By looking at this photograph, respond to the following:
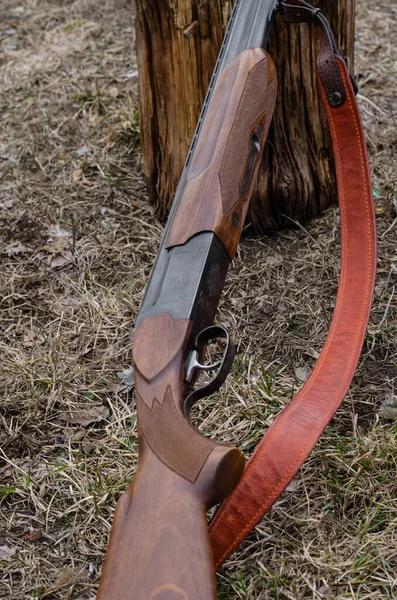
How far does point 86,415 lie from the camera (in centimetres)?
289

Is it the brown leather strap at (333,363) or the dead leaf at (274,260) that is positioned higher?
the brown leather strap at (333,363)

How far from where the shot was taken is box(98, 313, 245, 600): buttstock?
1.64m

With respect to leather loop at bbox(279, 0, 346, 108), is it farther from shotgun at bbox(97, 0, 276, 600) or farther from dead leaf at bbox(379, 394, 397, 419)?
dead leaf at bbox(379, 394, 397, 419)

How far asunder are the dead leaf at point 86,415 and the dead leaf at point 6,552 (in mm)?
604

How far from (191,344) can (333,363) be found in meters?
0.71

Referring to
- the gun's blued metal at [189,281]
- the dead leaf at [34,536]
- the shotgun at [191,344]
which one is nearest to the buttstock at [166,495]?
the shotgun at [191,344]

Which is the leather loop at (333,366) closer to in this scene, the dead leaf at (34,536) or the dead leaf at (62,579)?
the dead leaf at (62,579)

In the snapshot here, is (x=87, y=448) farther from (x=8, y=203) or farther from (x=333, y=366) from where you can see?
(x=8, y=203)

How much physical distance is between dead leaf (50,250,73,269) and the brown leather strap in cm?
154

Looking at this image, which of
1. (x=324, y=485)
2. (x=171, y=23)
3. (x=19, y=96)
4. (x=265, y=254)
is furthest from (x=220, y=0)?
(x=19, y=96)

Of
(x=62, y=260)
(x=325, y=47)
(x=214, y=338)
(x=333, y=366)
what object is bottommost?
(x=62, y=260)

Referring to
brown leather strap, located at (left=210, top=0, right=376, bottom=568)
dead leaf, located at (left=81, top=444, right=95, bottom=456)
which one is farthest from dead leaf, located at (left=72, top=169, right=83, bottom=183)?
dead leaf, located at (left=81, top=444, right=95, bottom=456)

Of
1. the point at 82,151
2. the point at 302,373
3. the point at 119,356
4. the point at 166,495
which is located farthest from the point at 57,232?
the point at 166,495

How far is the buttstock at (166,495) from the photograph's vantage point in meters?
1.64
